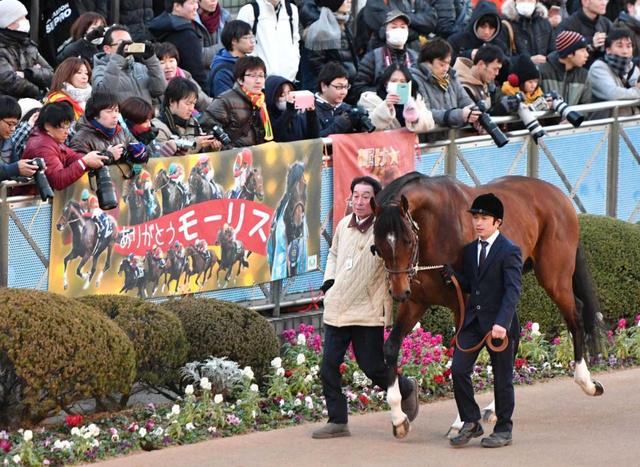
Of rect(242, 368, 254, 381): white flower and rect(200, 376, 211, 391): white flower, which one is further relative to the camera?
rect(242, 368, 254, 381): white flower

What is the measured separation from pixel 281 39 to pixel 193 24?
0.84m

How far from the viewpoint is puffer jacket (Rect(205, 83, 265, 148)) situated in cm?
1202

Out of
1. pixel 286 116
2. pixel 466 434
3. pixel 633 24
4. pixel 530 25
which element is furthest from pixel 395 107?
pixel 633 24

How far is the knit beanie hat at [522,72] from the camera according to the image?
46.7 feet

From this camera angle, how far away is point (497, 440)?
9.70 m

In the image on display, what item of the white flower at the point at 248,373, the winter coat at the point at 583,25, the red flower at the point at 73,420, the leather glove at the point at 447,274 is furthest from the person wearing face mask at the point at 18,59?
the winter coat at the point at 583,25

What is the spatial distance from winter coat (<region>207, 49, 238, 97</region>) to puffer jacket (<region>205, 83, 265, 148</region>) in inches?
29.4

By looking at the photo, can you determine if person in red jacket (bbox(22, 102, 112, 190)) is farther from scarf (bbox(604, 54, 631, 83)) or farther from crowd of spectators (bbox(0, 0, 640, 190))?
scarf (bbox(604, 54, 631, 83))

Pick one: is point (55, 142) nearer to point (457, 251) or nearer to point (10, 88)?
point (10, 88)

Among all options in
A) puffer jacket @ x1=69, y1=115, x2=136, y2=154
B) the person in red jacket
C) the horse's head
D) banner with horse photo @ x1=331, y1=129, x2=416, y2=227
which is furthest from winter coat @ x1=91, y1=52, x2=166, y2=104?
the horse's head

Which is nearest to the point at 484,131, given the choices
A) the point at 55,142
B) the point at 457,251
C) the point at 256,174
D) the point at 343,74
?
the point at 343,74

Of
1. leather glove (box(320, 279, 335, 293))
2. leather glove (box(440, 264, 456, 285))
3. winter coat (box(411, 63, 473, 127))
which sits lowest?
leather glove (box(320, 279, 335, 293))

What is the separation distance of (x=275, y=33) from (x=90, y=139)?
3621mm

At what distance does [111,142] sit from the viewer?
10.8m
